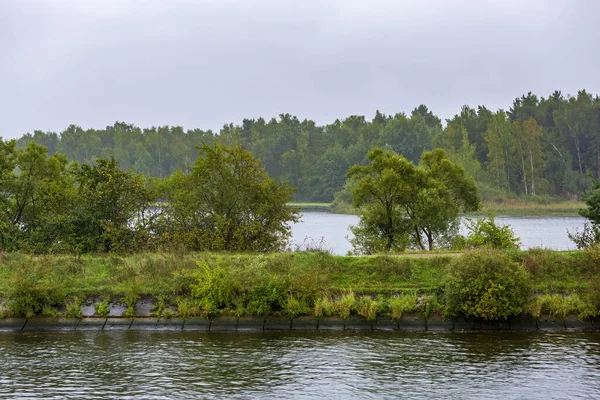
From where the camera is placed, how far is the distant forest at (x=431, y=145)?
367 ft

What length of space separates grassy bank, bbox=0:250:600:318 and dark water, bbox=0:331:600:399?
51.7 inches

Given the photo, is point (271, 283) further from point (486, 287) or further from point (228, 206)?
point (228, 206)

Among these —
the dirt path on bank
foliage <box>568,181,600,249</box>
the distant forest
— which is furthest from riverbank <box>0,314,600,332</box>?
the distant forest

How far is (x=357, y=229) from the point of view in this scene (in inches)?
1495

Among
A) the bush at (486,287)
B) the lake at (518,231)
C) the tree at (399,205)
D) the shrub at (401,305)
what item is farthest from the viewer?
the lake at (518,231)

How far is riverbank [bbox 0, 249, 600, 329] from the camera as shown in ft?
81.8

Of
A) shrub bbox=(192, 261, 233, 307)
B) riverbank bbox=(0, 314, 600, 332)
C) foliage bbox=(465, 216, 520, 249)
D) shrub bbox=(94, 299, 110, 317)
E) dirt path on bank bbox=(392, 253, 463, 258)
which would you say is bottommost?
riverbank bbox=(0, 314, 600, 332)

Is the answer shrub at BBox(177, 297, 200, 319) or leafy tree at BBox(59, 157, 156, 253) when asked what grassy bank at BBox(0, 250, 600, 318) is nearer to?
shrub at BBox(177, 297, 200, 319)

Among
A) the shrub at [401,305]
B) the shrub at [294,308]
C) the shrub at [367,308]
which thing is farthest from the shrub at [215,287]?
the shrub at [401,305]

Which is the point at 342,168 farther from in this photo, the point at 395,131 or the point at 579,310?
the point at 579,310

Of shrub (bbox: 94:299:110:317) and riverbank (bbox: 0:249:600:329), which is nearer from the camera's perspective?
riverbank (bbox: 0:249:600:329)

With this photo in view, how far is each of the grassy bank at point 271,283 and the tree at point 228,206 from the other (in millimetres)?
3741

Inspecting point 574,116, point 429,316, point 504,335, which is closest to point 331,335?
point 429,316

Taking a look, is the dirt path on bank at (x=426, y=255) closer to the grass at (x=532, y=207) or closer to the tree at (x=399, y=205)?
the tree at (x=399, y=205)
